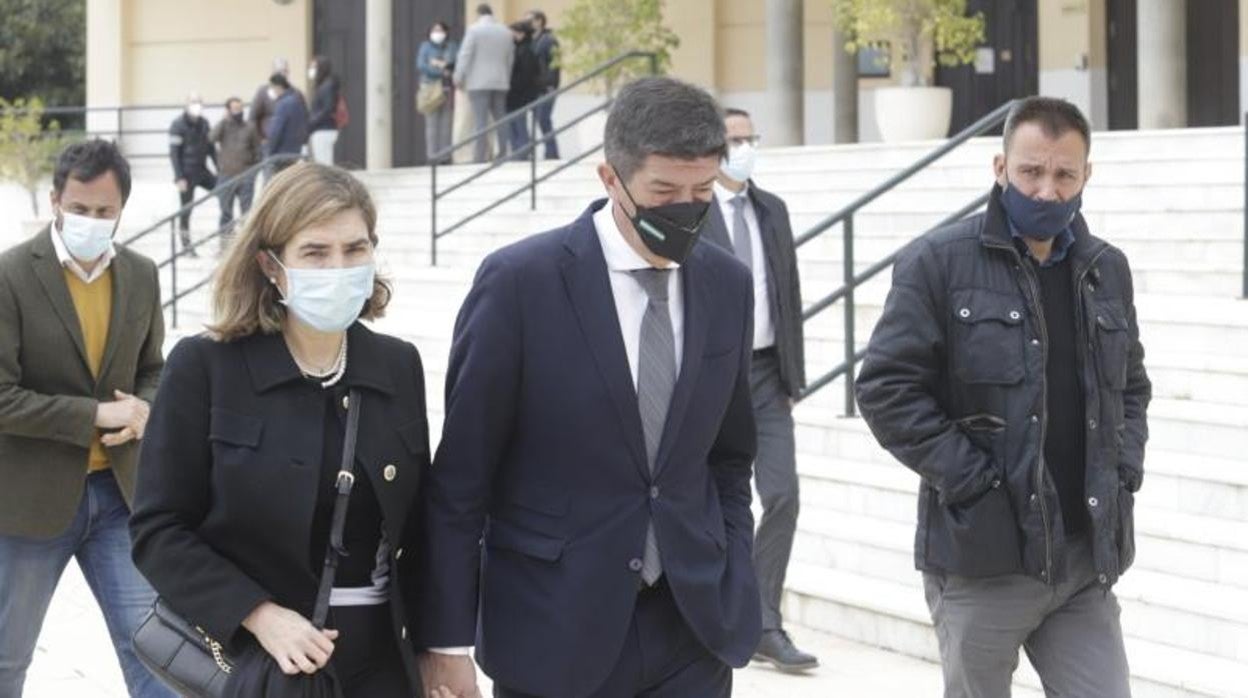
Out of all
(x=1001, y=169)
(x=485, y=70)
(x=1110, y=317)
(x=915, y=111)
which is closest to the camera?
(x=1110, y=317)

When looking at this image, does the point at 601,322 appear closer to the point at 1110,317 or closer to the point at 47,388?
the point at 1110,317

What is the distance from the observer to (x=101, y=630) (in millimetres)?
8930

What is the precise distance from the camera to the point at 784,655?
25.3 ft

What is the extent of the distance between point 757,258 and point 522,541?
3803mm

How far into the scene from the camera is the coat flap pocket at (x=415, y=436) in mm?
4066

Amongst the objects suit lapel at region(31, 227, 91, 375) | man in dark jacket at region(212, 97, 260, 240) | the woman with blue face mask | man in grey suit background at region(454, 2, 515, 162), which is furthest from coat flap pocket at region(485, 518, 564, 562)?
→ man in dark jacket at region(212, 97, 260, 240)

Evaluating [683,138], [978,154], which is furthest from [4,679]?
[978,154]

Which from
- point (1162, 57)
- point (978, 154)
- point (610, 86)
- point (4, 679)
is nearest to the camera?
point (4, 679)

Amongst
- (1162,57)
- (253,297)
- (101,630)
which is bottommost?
(101,630)

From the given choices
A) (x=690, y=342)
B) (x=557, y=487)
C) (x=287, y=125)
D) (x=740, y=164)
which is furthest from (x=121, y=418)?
(x=287, y=125)

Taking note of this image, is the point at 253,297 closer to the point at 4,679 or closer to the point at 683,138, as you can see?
the point at 683,138

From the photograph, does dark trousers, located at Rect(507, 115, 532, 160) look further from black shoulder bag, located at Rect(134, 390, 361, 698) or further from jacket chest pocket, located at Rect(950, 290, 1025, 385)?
black shoulder bag, located at Rect(134, 390, 361, 698)

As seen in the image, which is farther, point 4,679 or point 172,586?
point 4,679

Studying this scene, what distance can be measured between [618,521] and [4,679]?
2292 millimetres
